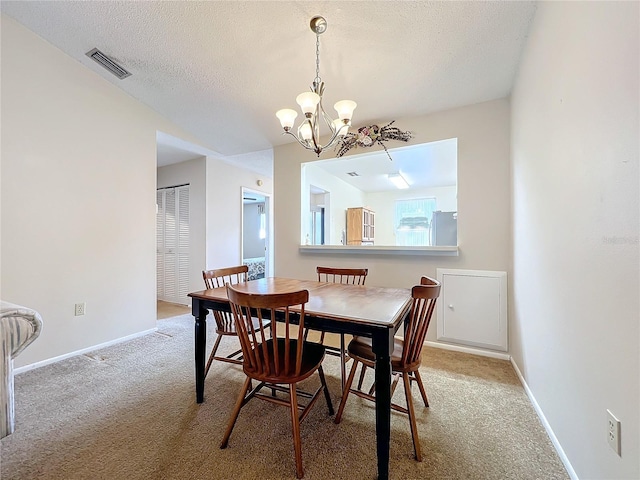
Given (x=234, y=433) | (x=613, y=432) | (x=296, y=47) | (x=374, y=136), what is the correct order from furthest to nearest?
(x=374, y=136), (x=296, y=47), (x=234, y=433), (x=613, y=432)

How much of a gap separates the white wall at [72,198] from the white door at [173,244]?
4.04 feet

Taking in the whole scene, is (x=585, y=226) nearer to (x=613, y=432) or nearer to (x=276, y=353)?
(x=613, y=432)

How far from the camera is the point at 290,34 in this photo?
219cm

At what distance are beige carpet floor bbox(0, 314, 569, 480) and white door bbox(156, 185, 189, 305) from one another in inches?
94.9

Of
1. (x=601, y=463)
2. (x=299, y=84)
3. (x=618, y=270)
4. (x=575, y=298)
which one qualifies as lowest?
(x=601, y=463)

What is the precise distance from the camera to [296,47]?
2.30 m

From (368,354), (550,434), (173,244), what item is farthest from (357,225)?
(550,434)

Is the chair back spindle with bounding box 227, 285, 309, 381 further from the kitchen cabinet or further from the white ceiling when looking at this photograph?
the kitchen cabinet

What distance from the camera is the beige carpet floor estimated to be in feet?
4.37

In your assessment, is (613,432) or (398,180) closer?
(613,432)

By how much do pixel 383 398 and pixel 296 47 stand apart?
258cm

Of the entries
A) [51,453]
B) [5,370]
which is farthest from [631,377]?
[51,453]

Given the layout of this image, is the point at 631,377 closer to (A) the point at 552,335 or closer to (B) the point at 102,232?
(A) the point at 552,335

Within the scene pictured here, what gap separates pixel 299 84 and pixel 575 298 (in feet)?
8.69
